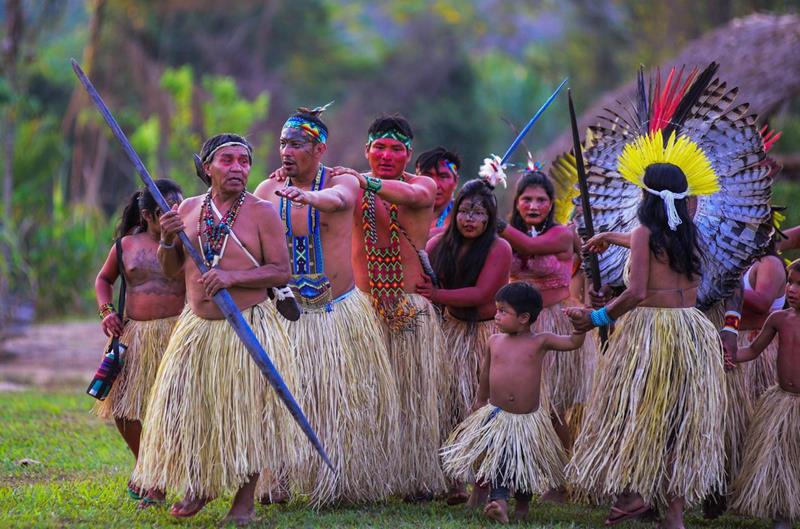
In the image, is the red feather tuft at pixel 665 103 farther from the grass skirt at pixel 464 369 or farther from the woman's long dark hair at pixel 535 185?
the grass skirt at pixel 464 369

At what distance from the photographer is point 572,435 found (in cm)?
660

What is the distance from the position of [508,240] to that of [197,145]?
12501 millimetres

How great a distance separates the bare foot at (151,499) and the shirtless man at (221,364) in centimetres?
39

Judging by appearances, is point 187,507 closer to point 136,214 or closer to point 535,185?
point 136,214

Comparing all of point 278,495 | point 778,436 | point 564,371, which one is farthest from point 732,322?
point 278,495

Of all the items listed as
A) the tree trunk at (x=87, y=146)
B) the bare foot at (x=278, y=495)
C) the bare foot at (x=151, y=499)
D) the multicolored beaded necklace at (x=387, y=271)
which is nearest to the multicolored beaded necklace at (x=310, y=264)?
the multicolored beaded necklace at (x=387, y=271)

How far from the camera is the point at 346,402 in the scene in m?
5.67

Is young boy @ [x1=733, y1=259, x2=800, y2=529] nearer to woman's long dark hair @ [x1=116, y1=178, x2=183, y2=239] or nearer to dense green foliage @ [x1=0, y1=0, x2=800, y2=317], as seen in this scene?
woman's long dark hair @ [x1=116, y1=178, x2=183, y2=239]

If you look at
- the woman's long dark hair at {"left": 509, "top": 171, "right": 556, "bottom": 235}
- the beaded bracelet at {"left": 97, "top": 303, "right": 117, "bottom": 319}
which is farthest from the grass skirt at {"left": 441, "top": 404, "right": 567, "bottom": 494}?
the beaded bracelet at {"left": 97, "top": 303, "right": 117, "bottom": 319}

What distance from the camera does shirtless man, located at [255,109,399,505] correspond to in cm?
562

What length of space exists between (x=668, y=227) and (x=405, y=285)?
4.76 feet

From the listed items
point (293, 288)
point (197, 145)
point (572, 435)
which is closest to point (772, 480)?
point (572, 435)

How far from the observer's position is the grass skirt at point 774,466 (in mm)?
5422

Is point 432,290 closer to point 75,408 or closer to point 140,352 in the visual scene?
point 140,352
